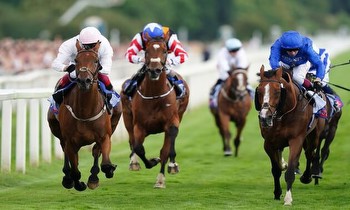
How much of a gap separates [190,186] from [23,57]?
1820 centimetres

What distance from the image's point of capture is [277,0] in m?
110

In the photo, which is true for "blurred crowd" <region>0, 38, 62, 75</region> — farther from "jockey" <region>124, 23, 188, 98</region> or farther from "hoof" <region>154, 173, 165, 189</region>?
"hoof" <region>154, 173, 165, 189</region>

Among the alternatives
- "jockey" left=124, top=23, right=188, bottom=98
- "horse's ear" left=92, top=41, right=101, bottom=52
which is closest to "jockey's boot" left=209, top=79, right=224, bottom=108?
"jockey" left=124, top=23, right=188, bottom=98

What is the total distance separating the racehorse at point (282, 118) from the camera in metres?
11.0

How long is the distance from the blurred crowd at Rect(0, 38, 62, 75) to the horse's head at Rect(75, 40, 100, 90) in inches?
623

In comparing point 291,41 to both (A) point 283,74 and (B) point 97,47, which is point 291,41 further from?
(B) point 97,47

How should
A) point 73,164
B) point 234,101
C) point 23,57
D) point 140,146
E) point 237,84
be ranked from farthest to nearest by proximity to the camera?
point 23,57
point 234,101
point 237,84
point 140,146
point 73,164

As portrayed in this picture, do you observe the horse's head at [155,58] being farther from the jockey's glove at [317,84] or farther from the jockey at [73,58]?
the jockey's glove at [317,84]

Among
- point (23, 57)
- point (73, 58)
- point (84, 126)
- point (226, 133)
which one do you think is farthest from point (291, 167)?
point (23, 57)

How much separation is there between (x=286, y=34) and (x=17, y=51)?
1901 centimetres

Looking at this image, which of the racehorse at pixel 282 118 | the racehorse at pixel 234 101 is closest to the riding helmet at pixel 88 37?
the racehorse at pixel 282 118

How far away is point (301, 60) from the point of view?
40.3ft

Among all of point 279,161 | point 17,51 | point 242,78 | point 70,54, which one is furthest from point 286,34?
point 17,51

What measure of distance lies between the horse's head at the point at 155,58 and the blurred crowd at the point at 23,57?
1442 cm
